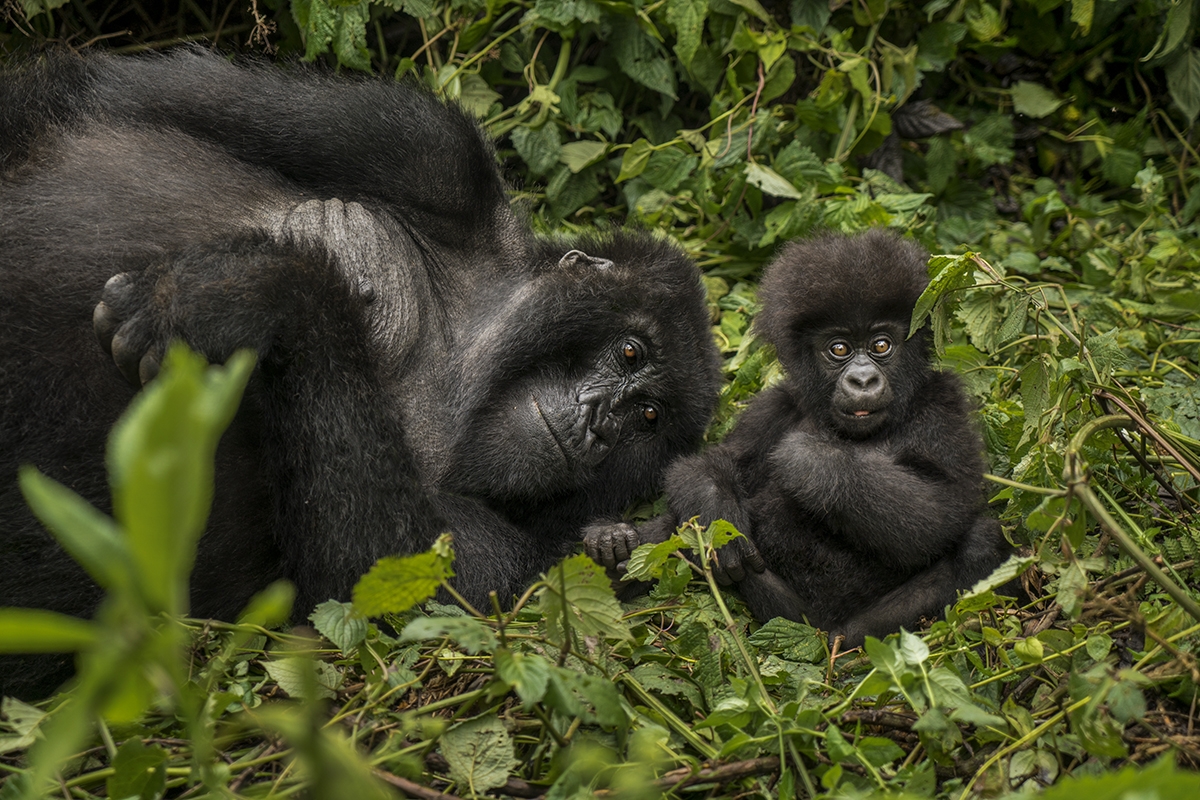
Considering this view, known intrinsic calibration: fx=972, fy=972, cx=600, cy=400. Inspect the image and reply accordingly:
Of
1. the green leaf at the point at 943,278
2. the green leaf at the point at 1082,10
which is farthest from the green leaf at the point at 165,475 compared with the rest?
the green leaf at the point at 1082,10

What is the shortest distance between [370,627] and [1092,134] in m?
4.45

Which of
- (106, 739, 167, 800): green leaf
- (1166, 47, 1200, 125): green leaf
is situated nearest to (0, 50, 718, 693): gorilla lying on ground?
(106, 739, 167, 800): green leaf

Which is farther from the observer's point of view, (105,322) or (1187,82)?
(1187,82)

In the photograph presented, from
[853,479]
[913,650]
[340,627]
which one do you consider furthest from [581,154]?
[913,650]

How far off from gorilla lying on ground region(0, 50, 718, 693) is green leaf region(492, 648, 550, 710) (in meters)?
0.83

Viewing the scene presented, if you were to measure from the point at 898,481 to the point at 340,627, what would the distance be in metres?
1.47

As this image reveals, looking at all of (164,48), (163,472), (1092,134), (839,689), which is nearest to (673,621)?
(839,689)

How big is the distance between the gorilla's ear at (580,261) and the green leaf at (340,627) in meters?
1.38

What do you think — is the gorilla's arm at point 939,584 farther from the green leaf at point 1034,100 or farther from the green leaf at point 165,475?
the green leaf at point 1034,100

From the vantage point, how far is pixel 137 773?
161 centimetres

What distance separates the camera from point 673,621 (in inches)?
102

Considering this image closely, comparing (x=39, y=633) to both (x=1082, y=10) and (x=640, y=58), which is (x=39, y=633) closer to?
(x=640, y=58)

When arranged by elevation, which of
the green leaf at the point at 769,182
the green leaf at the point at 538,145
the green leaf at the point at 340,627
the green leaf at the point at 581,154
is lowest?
the green leaf at the point at 340,627

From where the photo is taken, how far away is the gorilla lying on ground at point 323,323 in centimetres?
230
